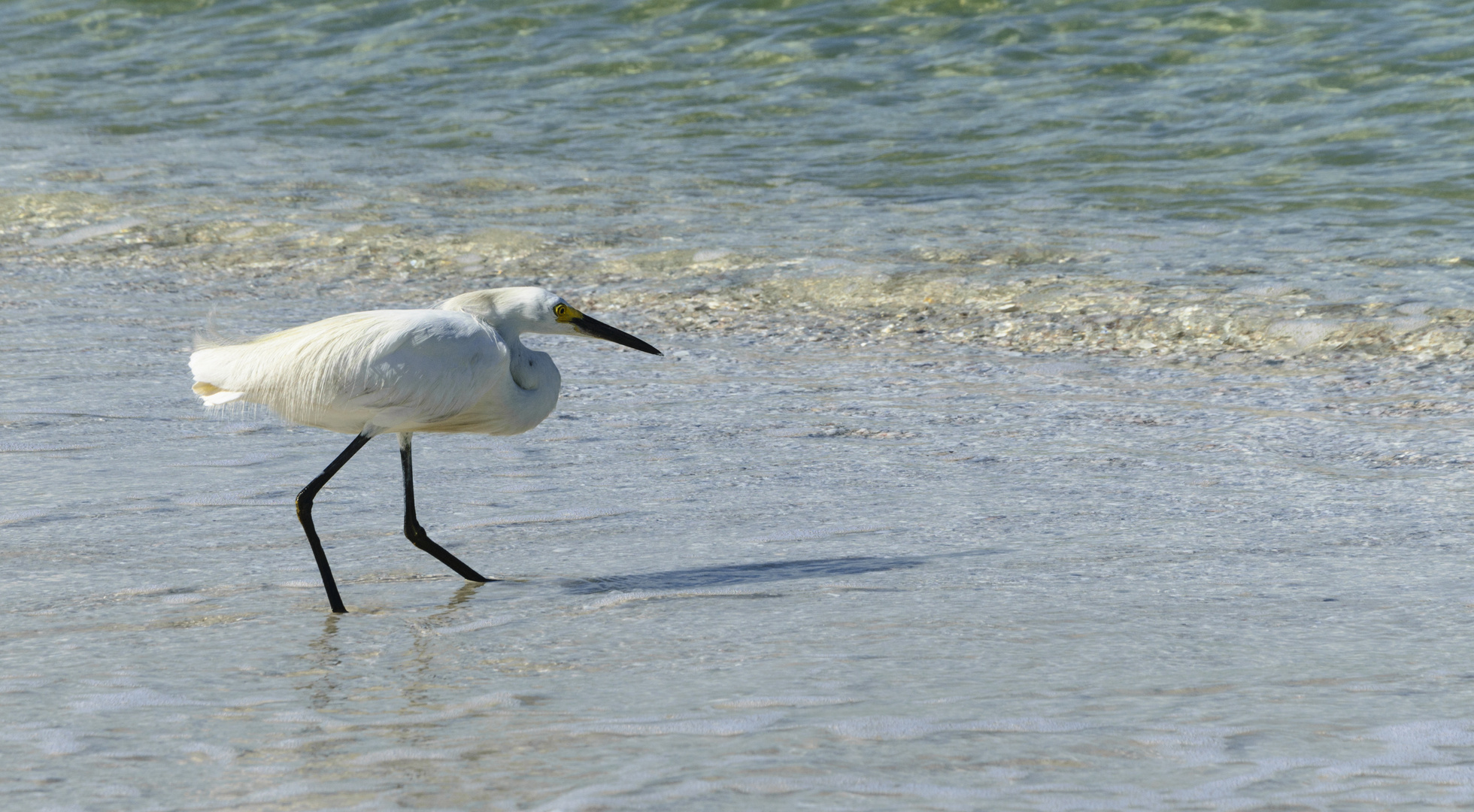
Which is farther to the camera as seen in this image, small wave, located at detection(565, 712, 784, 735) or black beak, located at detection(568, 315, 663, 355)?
black beak, located at detection(568, 315, 663, 355)

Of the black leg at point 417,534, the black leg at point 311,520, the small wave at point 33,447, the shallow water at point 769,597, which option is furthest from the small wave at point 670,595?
the small wave at point 33,447

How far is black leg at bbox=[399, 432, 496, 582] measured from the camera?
165 inches

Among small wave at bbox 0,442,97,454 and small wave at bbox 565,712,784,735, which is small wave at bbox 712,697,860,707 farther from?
small wave at bbox 0,442,97,454

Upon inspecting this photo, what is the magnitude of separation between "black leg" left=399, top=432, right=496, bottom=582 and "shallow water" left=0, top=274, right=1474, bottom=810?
5 cm

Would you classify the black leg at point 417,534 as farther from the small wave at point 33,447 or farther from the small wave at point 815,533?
the small wave at point 33,447

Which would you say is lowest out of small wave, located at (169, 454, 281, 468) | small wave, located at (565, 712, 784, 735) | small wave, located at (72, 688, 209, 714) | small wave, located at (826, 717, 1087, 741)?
small wave, located at (826, 717, 1087, 741)

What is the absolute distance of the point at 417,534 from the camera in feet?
14.2

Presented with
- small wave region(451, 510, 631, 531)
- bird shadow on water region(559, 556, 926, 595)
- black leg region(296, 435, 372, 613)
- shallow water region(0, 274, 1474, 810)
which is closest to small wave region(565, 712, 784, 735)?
shallow water region(0, 274, 1474, 810)

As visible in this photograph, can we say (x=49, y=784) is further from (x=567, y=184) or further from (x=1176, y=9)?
(x=1176, y=9)

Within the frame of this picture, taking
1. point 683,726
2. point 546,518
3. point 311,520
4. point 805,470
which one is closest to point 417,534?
point 311,520

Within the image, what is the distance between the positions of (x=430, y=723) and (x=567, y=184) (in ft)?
26.0

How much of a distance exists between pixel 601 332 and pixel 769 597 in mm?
1073

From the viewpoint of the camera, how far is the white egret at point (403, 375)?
161 inches

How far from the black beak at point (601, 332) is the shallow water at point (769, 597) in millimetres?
429
